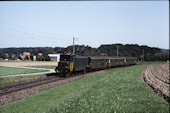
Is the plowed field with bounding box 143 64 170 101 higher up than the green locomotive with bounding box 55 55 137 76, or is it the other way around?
the green locomotive with bounding box 55 55 137 76

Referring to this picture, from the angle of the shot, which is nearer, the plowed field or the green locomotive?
the plowed field

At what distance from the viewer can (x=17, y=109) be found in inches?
443

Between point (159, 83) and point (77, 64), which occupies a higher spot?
point (77, 64)

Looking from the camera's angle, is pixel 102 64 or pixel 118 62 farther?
pixel 118 62

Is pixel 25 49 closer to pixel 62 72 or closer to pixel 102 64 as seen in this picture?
pixel 62 72

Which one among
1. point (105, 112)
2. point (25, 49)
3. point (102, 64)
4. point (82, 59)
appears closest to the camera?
point (105, 112)

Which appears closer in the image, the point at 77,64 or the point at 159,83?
the point at 159,83

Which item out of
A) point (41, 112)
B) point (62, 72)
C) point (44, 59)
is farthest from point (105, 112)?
point (44, 59)

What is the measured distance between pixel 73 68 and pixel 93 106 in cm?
1736

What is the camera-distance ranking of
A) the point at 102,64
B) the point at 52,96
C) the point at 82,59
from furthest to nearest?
the point at 102,64 → the point at 82,59 → the point at 52,96

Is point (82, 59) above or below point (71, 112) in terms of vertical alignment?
above

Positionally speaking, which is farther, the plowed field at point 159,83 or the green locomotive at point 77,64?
the green locomotive at point 77,64

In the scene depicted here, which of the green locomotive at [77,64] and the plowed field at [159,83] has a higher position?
the green locomotive at [77,64]

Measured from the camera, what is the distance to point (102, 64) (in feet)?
140
